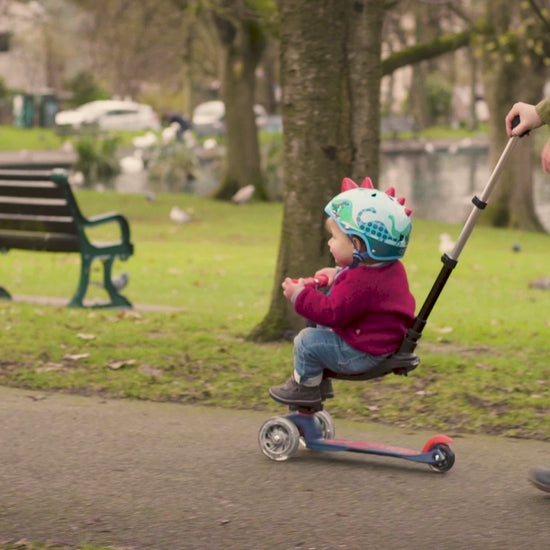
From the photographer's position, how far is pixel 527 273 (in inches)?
586

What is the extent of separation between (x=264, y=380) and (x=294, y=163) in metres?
Answer: 1.46

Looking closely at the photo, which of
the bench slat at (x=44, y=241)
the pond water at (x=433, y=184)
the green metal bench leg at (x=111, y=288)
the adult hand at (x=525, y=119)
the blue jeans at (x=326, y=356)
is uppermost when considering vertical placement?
the adult hand at (x=525, y=119)

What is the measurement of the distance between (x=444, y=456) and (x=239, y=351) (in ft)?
8.41

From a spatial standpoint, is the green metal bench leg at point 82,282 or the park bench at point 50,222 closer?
the park bench at point 50,222

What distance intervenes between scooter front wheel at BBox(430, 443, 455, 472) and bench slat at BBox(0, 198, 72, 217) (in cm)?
508

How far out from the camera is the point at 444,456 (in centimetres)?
488

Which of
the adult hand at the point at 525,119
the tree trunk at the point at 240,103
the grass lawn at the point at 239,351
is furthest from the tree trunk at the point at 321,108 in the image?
the tree trunk at the point at 240,103

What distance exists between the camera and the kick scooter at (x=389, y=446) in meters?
4.79

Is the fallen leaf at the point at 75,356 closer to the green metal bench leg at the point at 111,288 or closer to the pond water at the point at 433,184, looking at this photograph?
the green metal bench leg at the point at 111,288

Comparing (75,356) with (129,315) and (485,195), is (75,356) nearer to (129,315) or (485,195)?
(129,315)

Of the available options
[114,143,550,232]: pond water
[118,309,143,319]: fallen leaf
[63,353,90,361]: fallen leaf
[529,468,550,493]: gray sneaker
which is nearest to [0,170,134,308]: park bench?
[118,309,143,319]: fallen leaf

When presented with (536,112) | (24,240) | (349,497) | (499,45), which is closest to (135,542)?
(349,497)

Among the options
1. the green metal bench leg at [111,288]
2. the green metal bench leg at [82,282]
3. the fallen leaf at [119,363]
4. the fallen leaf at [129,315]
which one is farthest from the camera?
the green metal bench leg at [111,288]

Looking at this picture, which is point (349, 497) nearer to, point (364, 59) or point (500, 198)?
point (364, 59)
